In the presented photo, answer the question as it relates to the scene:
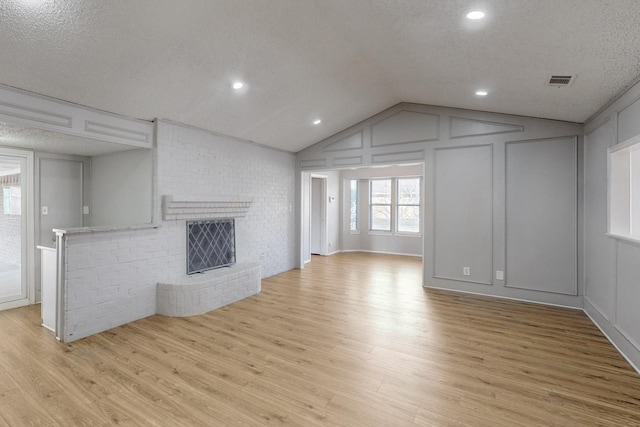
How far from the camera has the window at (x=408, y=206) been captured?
27.1 feet

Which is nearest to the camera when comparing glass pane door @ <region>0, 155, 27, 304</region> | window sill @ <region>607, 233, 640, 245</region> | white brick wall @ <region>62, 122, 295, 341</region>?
window sill @ <region>607, 233, 640, 245</region>

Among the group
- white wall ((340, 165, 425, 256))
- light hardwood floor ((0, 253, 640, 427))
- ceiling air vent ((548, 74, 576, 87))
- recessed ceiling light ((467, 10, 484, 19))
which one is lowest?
light hardwood floor ((0, 253, 640, 427))

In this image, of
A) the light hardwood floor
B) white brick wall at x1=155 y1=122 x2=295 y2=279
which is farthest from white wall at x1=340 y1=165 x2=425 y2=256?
the light hardwood floor

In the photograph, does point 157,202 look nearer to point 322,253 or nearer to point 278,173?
point 278,173

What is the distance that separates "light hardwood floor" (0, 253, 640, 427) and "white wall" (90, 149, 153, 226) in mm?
1433

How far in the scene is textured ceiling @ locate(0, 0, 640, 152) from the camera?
7.06 feet

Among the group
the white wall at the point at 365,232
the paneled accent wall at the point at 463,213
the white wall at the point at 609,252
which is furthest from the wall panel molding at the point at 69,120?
the white wall at the point at 365,232

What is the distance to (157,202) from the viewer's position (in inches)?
152

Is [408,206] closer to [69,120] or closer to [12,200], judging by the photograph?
[69,120]

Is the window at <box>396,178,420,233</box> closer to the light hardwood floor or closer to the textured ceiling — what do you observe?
the textured ceiling

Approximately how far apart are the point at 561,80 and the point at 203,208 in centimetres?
441

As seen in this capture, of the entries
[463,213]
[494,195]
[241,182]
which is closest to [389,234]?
[463,213]

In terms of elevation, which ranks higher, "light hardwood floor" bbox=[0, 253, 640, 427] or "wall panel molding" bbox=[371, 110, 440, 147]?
"wall panel molding" bbox=[371, 110, 440, 147]

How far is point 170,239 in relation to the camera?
4.06 metres
